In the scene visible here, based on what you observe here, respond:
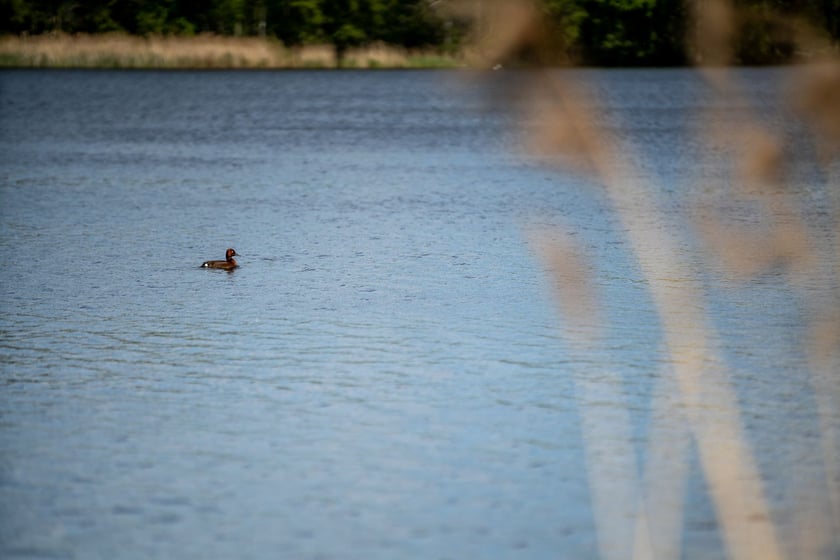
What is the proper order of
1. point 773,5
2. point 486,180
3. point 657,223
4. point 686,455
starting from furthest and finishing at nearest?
point 486,180 < point 657,223 < point 686,455 < point 773,5

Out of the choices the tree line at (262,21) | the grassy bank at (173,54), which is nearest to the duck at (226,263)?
the grassy bank at (173,54)

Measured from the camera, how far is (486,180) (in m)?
22.1

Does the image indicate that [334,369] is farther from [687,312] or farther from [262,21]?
[262,21]

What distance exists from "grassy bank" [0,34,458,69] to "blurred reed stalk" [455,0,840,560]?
44.6m

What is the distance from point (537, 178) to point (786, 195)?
4.63 metres

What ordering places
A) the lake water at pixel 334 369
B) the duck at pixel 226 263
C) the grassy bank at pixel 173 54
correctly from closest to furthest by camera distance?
1. the lake water at pixel 334 369
2. the duck at pixel 226 263
3. the grassy bank at pixel 173 54

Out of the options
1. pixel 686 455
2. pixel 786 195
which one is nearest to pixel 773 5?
pixel 686 455

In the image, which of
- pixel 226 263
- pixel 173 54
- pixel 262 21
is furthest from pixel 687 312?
pixel 262 21

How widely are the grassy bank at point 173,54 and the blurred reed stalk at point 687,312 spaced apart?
1754 inches

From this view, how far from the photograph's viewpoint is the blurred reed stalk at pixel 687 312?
4.32m

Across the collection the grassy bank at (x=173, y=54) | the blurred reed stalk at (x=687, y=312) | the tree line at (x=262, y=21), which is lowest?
the grassy bank at (x=173, y=54)

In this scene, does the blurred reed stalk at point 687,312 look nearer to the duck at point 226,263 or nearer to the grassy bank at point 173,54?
the duck at point 226,263

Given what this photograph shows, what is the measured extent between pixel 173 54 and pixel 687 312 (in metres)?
50.0

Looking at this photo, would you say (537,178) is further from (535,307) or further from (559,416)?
(559,416)
